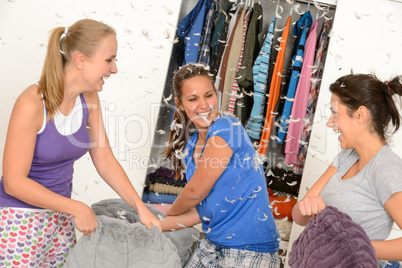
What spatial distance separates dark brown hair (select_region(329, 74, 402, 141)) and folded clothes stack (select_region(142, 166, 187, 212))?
60.9 inches

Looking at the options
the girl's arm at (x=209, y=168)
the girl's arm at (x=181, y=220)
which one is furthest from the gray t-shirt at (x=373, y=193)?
the girl's arm at (x=181, y=220)

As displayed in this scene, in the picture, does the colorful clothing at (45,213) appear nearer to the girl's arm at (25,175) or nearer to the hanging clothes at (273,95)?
the girl's arm at (25,175)

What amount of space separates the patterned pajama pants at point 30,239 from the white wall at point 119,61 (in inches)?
49.9

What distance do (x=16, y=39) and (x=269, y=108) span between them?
1557mm

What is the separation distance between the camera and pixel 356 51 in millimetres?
2537

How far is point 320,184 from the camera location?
4.58 feet

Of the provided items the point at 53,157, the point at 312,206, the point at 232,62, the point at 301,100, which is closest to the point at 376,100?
the point at 312,206

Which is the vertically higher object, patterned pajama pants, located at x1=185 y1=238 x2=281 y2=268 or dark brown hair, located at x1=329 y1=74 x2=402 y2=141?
dark brown hair, located at x1=329 y1=74 x2=402 y2=141

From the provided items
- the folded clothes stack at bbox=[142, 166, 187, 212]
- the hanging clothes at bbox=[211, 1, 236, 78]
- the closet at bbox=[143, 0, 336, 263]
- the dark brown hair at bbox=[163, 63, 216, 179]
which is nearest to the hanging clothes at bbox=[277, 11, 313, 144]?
the closet at bbox=[143, 0, 336, 263]

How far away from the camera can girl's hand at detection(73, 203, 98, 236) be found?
3.74 ft

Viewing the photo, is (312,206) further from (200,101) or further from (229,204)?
(200,101)

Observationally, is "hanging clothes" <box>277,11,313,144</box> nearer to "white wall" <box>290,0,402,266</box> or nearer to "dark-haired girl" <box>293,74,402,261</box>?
"white wall" <box>290,0,402,266</box>

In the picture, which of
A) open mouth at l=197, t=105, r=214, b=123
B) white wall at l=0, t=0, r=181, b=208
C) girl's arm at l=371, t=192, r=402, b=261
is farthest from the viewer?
white wall at l=0, t=0, r=181, b=208

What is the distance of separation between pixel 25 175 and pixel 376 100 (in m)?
1.02
